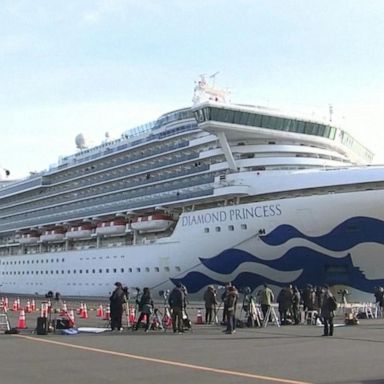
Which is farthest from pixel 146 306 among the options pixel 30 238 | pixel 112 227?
pixel 30 238

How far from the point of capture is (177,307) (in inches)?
604

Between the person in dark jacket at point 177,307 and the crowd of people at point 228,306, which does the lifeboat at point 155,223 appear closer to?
the crowd of people at point 228,306

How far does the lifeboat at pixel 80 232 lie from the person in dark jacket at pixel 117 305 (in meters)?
23.6

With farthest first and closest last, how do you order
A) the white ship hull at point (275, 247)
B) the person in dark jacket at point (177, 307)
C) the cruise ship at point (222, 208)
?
the cruise ship at point (222, 208), the white ship hull at point (275, 247), the person in dark jacket at point (177, 307)

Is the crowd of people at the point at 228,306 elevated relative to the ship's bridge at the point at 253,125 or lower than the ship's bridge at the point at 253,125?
lower

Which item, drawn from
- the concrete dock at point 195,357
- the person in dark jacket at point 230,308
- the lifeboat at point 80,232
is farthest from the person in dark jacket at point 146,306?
the lifeboat at point 80,232

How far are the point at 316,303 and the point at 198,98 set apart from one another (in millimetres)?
17760

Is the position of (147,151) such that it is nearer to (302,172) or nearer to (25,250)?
(302,172)

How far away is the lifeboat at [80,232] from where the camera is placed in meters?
39.5

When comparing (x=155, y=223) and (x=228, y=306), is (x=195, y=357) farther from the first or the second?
(x=155, y=223)

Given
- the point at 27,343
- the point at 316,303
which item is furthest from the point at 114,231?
the point at 27,343

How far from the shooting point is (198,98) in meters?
34.6

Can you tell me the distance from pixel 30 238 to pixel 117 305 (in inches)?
1268

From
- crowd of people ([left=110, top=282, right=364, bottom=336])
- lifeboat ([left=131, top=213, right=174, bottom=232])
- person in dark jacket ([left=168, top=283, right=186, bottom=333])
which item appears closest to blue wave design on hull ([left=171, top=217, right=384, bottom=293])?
lifeboat ([left=131, top=213, right=174, bottom=232])
